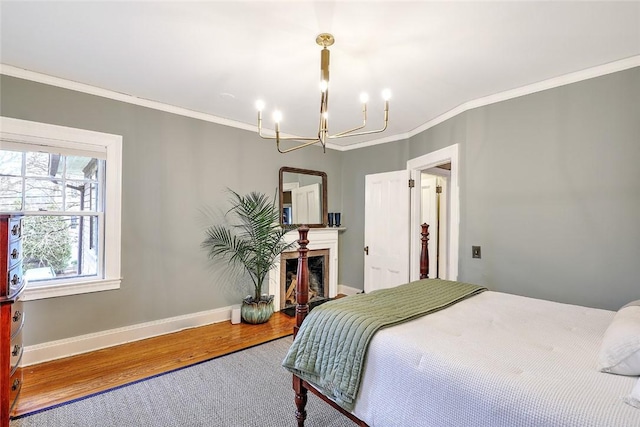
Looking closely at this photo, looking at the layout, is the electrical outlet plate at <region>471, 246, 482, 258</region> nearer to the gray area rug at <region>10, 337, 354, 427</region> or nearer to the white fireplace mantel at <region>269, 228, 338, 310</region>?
the gray area rug at <region>10, 337, 354, 427</region>

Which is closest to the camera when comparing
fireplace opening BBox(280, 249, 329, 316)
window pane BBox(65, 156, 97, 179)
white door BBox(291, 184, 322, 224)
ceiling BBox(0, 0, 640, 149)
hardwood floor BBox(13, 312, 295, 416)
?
ceiling BBox(0, 0, 640, 149)

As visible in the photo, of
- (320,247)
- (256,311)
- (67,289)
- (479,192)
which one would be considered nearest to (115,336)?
(67,289)

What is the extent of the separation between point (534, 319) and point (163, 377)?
101 inches

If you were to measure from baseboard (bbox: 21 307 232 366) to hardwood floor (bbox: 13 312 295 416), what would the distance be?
0.06 metres

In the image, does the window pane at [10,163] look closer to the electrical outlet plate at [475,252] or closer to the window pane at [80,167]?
the window pane at [80,167]

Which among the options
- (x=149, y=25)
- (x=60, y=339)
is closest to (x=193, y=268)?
(x=60, y=339)

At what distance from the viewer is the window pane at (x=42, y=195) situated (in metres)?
2.55

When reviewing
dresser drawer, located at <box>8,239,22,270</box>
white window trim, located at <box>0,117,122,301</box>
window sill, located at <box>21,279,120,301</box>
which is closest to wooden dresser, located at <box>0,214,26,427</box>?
dresser drawer, located at <box>8,239,22,270</box>

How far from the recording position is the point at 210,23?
1844mm

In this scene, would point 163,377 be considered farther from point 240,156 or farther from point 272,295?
point 240,156

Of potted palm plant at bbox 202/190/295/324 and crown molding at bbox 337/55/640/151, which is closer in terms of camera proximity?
crown molding at bbox 337/55/640/151

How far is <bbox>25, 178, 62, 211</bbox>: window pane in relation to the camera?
255cm

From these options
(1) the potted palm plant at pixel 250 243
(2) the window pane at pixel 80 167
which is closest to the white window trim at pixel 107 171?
(2) the window pane at pixel 80 167

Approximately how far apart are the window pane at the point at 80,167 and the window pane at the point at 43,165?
2.7 inches
